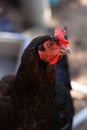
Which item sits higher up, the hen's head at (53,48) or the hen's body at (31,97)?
the hen's head at (53,48)

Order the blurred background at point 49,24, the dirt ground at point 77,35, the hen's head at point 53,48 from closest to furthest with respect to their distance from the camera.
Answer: the hen's head at point 53,48, the blurred background at point 49,24, the dirt ground at point 77,35

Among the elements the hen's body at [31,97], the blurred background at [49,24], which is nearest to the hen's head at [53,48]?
the hen's body at [31,97]

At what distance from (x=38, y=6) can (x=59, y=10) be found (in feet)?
1.28

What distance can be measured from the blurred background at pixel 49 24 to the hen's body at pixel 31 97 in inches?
33.5

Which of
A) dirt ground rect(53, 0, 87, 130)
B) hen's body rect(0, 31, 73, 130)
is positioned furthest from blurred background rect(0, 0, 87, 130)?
hen's body rect(0, 31, 73, 130)

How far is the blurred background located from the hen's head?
1059 mm

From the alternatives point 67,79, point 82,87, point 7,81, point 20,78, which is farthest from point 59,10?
point 20,78

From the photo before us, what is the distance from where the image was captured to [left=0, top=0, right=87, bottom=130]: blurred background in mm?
2793

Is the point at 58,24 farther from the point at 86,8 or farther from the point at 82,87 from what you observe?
the point at 82,87

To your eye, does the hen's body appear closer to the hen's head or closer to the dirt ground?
the hen's head

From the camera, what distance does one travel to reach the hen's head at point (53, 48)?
1.61m

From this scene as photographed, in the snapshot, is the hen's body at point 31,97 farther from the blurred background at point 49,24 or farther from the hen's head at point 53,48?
the blurred background at point 49,24

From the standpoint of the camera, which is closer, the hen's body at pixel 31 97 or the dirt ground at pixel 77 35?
the hen's body at pixel 31 97

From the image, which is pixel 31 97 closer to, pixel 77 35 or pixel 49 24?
pixel 77 35
